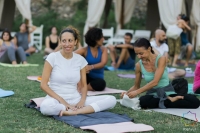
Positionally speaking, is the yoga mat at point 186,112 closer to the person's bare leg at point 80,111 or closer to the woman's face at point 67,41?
the person's bare leg at point 80,111

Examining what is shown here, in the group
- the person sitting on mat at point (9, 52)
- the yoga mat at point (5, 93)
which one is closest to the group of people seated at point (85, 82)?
the yoga mat at point (5, 93)

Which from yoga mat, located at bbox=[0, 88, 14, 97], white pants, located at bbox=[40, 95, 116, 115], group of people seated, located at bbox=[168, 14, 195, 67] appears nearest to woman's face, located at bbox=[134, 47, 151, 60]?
white pants, located at bbox=[40, 95, 116, 115]

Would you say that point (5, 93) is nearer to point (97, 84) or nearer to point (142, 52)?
point (97, 84)

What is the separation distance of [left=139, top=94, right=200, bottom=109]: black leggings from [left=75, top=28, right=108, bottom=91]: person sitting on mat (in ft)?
4.67

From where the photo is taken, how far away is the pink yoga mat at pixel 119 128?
151 inches

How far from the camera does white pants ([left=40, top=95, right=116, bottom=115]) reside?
14.4 feet

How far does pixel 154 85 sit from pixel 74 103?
900 mm

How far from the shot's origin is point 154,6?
14922 millimetres

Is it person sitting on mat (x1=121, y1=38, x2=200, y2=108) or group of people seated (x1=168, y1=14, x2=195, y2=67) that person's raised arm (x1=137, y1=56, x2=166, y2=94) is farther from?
group of people seated (x1=168, y1=14, x2=195, y2=67)

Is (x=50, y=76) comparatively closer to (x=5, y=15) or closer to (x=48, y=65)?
(x=48, y=65)

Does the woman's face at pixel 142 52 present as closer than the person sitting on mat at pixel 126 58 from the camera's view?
Yes

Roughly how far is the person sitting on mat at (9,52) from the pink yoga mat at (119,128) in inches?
215

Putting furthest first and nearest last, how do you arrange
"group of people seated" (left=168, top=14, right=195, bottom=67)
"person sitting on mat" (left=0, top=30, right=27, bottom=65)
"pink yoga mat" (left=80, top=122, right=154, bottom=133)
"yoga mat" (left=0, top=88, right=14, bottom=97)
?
"group of people seated" (left=168, top=14, right=195, bottom=67)
"person sitting on mat" (left=0, top=30, right=27, bottom=65)
"yoga mat" (left=0, top=88, right=14, bottom=97)
"pink yoga mat" (left=80, top=122, right=154, bottom=133)

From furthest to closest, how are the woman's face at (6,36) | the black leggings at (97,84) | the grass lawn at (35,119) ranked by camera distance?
1. the woman's face at (6,36)
2. the black leggings at (97,84)
3. the grass lawn at (35,119)
